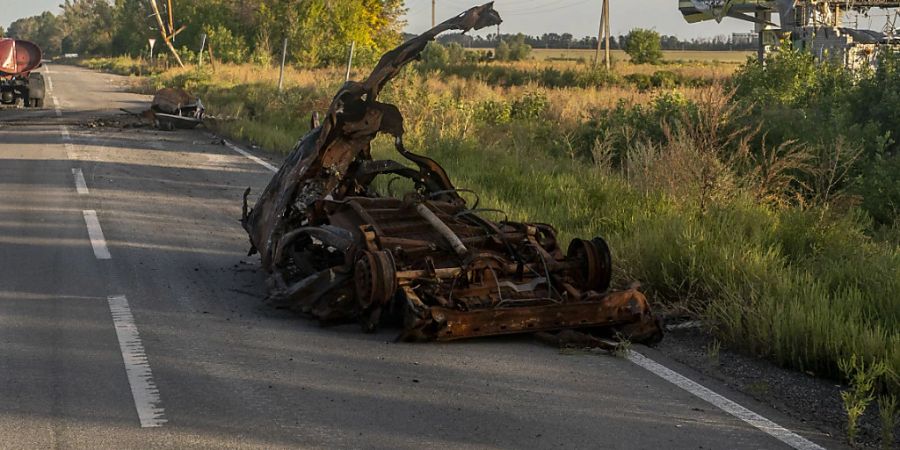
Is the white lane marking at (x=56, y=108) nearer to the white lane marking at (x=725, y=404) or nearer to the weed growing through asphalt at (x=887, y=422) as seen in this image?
the white lane marking at (x=725, y=404)

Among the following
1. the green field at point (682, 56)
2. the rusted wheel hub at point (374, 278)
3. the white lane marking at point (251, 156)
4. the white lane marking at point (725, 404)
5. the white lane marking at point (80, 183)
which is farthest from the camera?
the green field at point (682, 56)

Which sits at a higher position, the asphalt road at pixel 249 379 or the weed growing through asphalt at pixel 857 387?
the weed growing through asphalt at pixel 857 387

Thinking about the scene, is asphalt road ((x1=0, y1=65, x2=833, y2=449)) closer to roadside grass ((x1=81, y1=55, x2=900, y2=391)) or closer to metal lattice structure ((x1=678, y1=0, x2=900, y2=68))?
roadside grass ((x1=81, y1=55, x2=900, y2=391))

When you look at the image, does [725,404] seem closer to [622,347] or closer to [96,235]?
[622,347]

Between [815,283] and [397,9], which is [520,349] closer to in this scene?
[815,283]

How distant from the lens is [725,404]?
5539 millimetres

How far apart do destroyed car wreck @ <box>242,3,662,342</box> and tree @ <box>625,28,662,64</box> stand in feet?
249

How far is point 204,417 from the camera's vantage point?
5.17 metres

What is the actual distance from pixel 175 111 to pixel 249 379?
18476 mm

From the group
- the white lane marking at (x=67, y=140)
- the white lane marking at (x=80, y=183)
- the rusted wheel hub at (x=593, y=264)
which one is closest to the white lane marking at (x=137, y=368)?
the rusted wheel hub at (x=593, y=264)

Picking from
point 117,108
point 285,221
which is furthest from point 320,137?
point 117,108

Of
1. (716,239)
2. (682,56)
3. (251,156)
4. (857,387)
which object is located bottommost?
(857,387)

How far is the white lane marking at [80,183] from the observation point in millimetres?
13414

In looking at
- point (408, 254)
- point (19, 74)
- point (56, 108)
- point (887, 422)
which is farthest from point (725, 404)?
point (19, 74)
